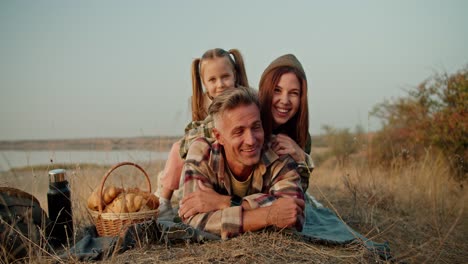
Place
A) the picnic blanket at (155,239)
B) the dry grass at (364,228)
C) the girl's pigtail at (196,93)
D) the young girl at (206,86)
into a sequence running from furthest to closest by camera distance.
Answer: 1. the girl's pigtail at (196,93)
2. the young girl at (206,86)
3. the picnic blanket at (155,239)
4. the dry grass at (364,228)

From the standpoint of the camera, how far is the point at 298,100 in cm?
441

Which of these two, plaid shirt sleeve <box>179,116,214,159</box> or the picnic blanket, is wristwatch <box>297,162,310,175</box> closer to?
the picnic blanket

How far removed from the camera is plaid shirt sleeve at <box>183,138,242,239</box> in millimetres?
3377

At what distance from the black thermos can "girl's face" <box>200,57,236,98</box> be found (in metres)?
1.98

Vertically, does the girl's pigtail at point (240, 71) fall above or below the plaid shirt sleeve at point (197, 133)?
above

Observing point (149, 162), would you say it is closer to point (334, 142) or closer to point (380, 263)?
point (380, 263)

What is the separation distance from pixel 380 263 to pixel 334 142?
1282cm

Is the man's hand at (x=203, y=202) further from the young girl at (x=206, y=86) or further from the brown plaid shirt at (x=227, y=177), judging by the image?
the young girl at (x=206, y=86)

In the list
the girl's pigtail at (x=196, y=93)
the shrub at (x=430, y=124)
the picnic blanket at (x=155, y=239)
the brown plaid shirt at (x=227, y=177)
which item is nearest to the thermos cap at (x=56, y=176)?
the picnic blanket at (x=155, y=239)

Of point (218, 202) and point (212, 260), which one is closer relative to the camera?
point (212, 260)

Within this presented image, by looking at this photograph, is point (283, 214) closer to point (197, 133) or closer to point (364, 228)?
point (197, 133)

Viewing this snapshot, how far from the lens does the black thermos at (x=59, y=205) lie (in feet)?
13.0

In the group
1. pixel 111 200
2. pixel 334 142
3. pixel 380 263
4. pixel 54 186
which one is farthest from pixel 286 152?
pixel 334 142

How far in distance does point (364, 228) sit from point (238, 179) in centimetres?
192
